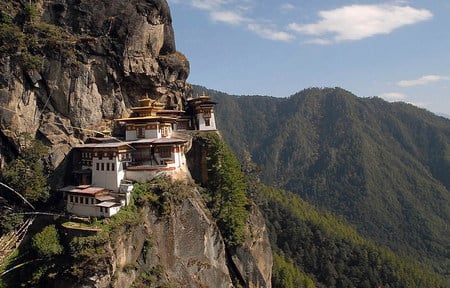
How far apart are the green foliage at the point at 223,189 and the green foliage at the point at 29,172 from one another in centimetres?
1515

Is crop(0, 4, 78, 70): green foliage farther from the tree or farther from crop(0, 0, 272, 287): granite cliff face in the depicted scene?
the tree

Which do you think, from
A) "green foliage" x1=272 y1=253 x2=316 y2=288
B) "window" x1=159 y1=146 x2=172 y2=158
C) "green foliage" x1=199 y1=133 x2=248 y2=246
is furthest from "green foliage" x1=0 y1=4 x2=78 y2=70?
"green foliage" x1=272 y1=253 x2=316 y2=288

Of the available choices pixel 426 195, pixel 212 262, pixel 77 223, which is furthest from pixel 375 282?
pixel 426 195

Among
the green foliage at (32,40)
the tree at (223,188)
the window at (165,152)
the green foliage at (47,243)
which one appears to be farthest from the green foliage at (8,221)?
the tree at (223,188)

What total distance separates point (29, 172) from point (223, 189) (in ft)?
57.9

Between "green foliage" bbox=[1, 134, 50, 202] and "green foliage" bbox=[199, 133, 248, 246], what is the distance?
1515 cm

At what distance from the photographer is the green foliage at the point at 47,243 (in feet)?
101

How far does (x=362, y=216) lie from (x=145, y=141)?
517ft

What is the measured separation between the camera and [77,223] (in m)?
32.8

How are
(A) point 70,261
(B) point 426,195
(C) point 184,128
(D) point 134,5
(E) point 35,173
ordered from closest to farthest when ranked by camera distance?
(A) point 70,261
(E) point 35,173
(D) point 134,5
(C) point 184,128
(B) point 426,195

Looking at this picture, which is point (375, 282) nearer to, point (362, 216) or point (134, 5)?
point (134, 5)

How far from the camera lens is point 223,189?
41250 millimetres

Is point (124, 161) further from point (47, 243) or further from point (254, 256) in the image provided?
point (254, 256)

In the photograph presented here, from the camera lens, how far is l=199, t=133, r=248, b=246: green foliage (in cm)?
4131
